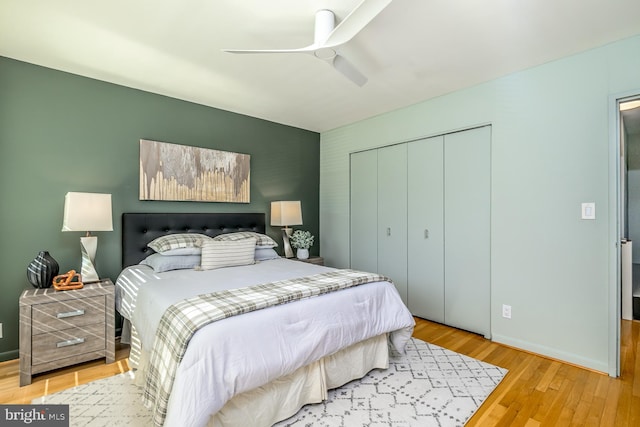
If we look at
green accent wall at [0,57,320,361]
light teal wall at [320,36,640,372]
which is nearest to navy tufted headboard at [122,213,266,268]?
green accent wall at [0,57,320,361]

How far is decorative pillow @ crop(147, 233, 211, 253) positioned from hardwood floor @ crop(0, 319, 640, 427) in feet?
3.03

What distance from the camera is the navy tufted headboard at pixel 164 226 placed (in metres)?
2.96

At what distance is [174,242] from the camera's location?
2861mm

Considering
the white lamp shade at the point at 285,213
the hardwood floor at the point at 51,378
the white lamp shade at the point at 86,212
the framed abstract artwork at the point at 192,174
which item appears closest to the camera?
the hardwood floor at the point at 51,378

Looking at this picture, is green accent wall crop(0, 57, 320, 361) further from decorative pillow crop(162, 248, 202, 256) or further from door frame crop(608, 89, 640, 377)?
door frame crop(608, 89, 640, 377)

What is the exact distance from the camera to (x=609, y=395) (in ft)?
6.59

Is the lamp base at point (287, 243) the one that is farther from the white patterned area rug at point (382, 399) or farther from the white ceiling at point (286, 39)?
the white patterned area rug at point (382, 399)

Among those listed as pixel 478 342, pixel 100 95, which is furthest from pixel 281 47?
pixel 478 342

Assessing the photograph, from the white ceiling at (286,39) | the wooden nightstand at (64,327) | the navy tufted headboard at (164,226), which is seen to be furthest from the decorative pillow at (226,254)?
the white ceiling at (286,39)

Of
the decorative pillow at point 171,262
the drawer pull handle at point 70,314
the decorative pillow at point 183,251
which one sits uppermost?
the decorative pillow at point 183,251

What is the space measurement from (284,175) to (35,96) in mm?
2571

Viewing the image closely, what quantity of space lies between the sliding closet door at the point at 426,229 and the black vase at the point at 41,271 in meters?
3.36

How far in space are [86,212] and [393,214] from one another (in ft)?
10.1

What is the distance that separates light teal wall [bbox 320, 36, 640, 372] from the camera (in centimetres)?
231
